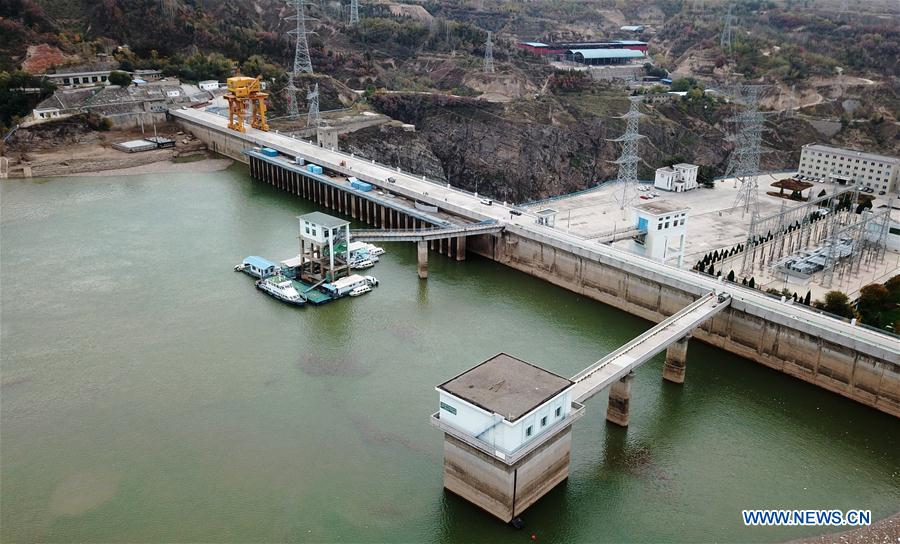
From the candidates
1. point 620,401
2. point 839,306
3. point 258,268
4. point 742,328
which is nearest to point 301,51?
point 258,268

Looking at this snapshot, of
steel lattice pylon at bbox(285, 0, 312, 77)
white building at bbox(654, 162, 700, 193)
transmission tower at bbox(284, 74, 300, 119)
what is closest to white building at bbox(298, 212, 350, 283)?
white building at bbox(654, 162, 700, 193)

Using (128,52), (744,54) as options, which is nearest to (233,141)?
(128,52)

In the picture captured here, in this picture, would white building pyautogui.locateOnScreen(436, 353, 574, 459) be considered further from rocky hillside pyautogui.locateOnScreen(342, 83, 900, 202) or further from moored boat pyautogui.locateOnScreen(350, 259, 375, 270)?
rocky hillside pyautogui.locateOnScreen(342, 83, 900, 202)

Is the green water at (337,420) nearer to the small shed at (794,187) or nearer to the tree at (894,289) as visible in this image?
the tree at (894,289)

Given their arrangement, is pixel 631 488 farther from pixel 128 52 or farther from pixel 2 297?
pixel 128 52

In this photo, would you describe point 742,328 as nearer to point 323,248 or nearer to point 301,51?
point 323,248

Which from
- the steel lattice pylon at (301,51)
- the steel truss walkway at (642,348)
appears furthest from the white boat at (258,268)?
the steel lattice pylon at (301,51)
